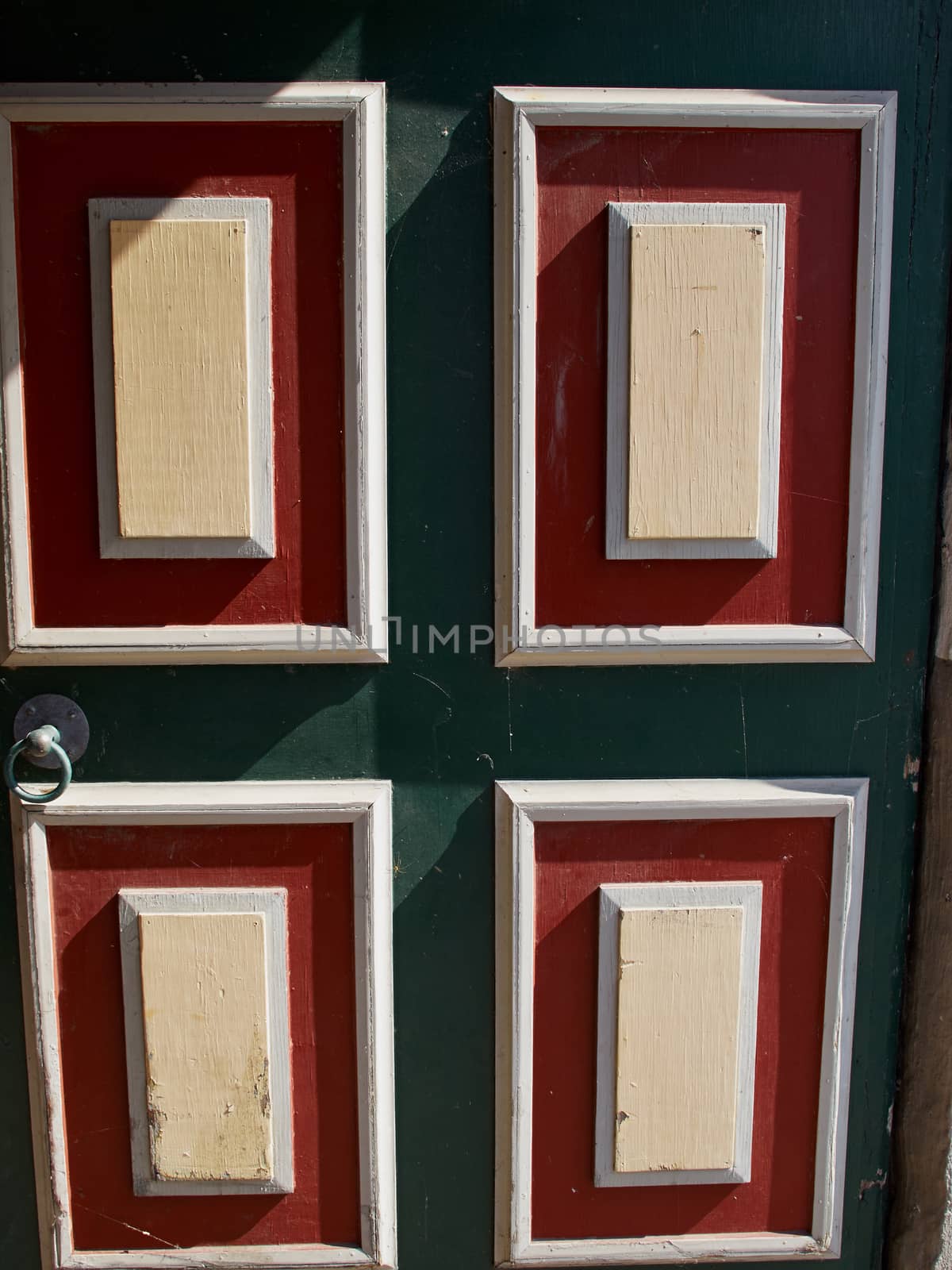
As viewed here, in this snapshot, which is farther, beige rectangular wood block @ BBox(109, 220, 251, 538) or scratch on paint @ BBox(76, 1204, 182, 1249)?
scratch on paint @ BBox(76, 1204, 182, 1249)

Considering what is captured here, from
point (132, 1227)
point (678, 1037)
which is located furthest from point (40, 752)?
point (678, 1037)

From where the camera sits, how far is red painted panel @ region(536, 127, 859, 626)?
1.04 m

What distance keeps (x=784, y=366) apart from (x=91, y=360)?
Answer: 0.86 meters

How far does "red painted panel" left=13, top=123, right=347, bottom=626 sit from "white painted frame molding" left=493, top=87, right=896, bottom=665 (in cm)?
21

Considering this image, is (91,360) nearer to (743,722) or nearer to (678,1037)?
(743,722)

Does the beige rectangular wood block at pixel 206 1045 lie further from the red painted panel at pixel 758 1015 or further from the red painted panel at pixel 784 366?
the red painted panel at pixel 784 366

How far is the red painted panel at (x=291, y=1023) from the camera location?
110cm

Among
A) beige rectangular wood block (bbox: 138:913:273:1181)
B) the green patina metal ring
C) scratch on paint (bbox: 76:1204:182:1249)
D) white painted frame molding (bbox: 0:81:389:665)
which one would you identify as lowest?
scratch on paint (bbox: 76:1204:182:1249)

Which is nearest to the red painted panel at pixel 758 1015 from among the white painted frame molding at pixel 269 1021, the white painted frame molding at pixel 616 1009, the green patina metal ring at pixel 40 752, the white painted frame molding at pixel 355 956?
the white painted frame molding at pixel 616 1009

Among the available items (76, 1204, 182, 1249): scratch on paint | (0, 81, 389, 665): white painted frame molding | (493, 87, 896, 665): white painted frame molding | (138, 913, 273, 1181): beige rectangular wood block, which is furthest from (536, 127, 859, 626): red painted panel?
(76, 1204, 182, 1249): scratch on paint

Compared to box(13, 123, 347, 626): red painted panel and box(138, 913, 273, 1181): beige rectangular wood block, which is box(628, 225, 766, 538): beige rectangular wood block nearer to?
box(13, 123, 347, 626): red painted panel

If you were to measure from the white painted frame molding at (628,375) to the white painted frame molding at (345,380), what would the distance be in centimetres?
28

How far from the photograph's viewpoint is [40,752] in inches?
41.3

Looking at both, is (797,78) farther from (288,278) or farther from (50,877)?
(50,877)
